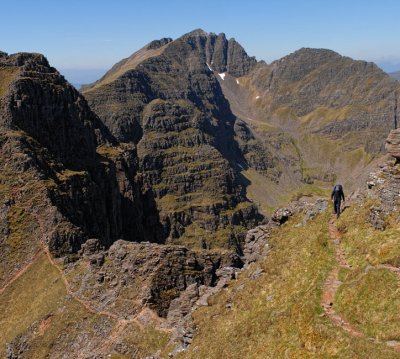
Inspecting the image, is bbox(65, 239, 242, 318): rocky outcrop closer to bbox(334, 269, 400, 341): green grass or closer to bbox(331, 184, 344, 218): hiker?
bbox(331, 184, 344, 218): hiker

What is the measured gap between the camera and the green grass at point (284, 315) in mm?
35594

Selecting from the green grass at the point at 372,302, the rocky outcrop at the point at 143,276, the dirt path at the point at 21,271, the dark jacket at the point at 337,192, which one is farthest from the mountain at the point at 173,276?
the dark jacket at the point at 337,192

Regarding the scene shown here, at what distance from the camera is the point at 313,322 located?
126 feet

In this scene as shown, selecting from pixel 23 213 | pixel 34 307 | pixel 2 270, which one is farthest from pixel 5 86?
pixel 34 307

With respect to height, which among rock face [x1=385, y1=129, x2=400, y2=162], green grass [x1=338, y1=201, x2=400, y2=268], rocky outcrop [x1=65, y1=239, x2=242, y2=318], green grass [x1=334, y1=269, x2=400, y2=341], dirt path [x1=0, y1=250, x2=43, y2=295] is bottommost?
dirt path [x1=0, y1=250, x2=43, y2=295]

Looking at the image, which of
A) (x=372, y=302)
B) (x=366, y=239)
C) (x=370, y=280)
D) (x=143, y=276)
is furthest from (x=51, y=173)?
(x=372, y=302)

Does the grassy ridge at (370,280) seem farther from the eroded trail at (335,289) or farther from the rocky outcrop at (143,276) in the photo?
the rocky outcrop at (143,276)

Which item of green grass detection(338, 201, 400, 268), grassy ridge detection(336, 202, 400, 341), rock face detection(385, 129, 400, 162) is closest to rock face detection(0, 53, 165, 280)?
green grass detection(338, 201, 400, 268)

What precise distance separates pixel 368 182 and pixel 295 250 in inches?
469

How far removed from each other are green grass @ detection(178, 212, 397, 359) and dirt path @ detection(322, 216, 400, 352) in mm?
588

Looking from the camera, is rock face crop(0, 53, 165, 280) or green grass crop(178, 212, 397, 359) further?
rock face crop(0, 53, 165, 280)

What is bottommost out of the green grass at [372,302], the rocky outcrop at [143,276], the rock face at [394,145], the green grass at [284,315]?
the rocky outcrop at [143,276]

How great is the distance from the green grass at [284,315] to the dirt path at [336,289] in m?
0.59

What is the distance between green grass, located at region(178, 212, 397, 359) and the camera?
117 ft
